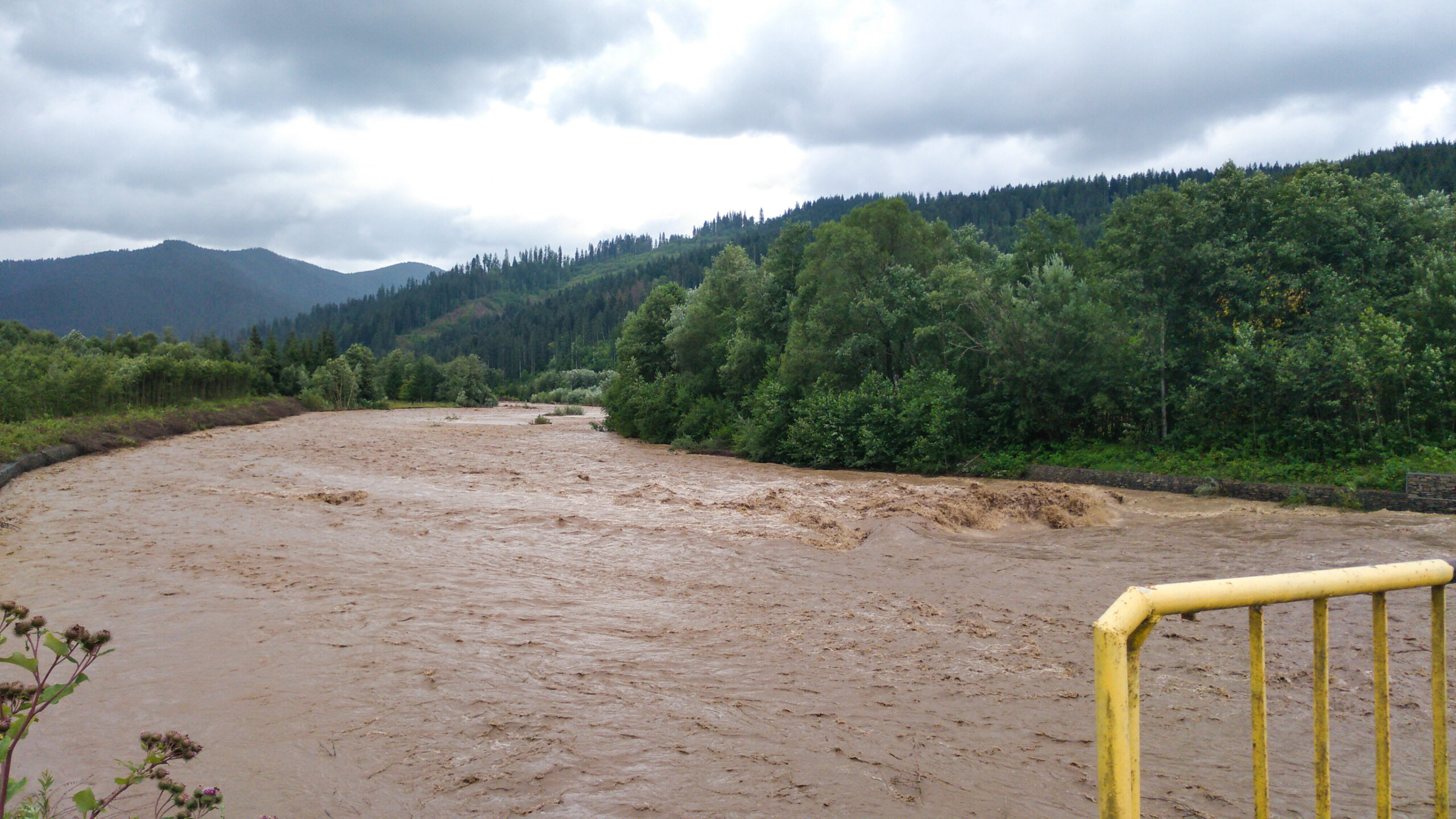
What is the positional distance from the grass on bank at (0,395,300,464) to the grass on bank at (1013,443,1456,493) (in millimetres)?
32837

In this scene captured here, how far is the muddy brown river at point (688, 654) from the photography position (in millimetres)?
5887

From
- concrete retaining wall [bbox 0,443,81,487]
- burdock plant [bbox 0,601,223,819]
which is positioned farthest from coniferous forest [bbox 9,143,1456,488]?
burdock plant [bbox 0,601,223,819]

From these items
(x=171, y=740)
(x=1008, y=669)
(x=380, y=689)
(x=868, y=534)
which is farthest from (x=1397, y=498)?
(x=171, y=740)

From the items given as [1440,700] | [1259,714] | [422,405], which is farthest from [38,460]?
[422,405]

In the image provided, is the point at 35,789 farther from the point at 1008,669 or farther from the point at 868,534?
the point at 868,534

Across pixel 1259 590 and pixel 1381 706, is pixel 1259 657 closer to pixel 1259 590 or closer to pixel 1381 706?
pixel 1259 590

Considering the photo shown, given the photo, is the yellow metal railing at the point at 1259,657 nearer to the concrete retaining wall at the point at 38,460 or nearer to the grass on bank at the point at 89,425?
the concrete retaining wall at the point at 38,460

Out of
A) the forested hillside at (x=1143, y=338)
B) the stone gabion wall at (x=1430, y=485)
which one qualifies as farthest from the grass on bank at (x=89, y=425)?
the stone gabion wall at (x=1430, y=485)

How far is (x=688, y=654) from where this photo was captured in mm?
8938

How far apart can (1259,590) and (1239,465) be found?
23.6 metres

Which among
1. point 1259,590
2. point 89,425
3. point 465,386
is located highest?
point 465,386

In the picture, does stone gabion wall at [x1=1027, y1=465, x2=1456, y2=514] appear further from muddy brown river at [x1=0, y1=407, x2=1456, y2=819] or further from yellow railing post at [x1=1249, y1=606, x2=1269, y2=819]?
Result: yellow railing post at [x1=1249, y1=606, x2=1269, y2=819]

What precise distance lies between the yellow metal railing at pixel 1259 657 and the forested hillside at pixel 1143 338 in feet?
72.4

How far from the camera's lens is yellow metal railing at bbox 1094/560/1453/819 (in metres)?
2.34
